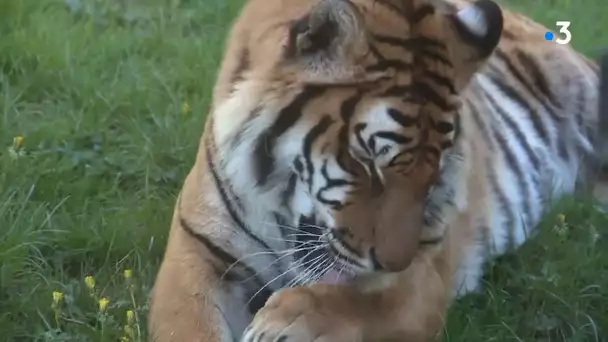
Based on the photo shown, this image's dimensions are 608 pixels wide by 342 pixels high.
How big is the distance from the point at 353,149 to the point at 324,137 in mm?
61

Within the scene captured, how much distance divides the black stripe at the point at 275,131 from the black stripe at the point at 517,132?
1.21m

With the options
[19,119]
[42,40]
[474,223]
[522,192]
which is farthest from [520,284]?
[42,40]

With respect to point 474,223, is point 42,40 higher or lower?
higher

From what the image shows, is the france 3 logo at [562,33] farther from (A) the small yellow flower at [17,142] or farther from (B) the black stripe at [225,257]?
(A) the small yellow flower at [17,142]

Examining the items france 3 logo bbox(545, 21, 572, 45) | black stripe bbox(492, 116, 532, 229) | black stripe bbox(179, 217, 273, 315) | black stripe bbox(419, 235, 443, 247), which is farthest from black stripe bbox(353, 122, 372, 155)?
france 3 logo bbox(545, 21, 572, 45)

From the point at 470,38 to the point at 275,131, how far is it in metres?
0.44

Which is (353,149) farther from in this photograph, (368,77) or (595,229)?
(595,229)

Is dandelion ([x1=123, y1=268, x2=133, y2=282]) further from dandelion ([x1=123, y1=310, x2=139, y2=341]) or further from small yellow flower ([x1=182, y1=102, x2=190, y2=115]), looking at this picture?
small yellow flower ([x1=182, y1=102, x2=190, y2=115])

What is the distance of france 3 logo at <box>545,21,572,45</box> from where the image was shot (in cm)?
346

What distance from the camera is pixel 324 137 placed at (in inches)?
77.7

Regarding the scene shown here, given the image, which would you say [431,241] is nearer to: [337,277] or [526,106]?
[337,277]

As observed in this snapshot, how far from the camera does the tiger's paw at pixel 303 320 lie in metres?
2.04

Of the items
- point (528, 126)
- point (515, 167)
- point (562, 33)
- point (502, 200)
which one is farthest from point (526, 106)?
point (562, 33)

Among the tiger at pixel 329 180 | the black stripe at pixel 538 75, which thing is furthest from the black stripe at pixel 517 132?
the tiger at pixel 329 180
